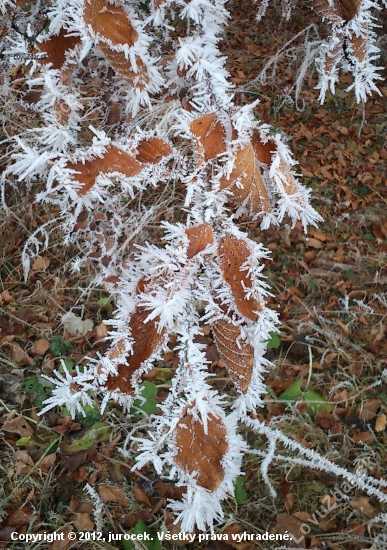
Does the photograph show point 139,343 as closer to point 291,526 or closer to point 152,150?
point 152,150

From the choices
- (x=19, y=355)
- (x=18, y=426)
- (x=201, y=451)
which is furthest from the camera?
(x=19, y=355)

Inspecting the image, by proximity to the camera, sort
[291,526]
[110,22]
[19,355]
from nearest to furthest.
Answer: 1. [110,22]
2. [291,526]
3. [19,355]

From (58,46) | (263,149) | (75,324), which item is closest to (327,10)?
(263,149)

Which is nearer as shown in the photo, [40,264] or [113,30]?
[113,30]

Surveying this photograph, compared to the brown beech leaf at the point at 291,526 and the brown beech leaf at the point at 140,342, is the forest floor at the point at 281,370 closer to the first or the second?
the brown beech leaf at the point at 291,526

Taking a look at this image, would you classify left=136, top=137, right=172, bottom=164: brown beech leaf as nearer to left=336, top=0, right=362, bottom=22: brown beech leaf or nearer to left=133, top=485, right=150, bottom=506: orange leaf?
left=336, top=0, right=362, bottom=22: brown beech leaf

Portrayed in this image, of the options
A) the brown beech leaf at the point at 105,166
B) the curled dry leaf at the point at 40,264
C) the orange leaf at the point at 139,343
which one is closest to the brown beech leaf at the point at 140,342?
the orange leaf at the point at 139,343

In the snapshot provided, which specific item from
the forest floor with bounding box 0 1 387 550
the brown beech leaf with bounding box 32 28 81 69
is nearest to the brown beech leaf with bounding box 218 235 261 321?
the brown beech leaf with bounding box 32 28 81 69
